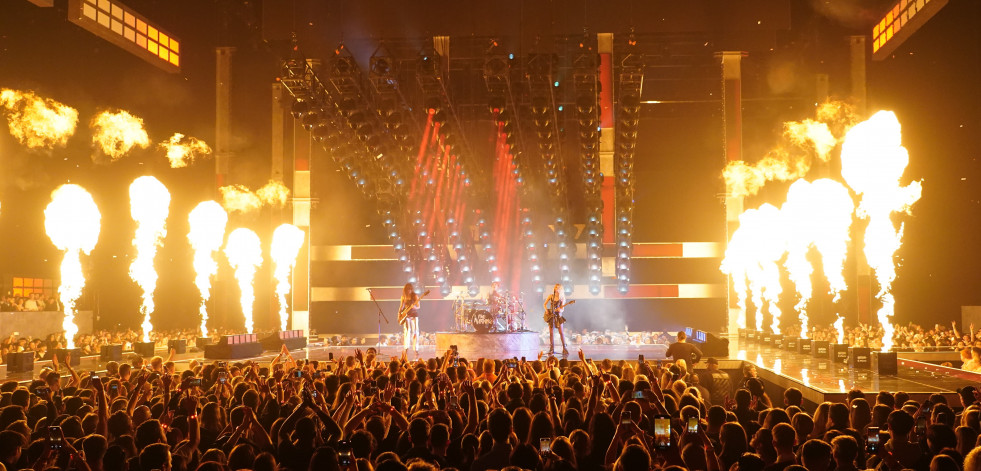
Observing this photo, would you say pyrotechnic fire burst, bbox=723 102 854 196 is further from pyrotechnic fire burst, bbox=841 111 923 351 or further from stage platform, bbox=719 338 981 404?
stage platform, bbox=719 338 981 404

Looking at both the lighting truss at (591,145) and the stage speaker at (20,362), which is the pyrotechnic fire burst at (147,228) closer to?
the stage speaker at (20,362)

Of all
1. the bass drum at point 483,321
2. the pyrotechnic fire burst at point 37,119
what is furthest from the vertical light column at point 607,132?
the pyrotechnic fire burst at point 37,119

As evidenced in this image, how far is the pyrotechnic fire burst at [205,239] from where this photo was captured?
3019 centimetres

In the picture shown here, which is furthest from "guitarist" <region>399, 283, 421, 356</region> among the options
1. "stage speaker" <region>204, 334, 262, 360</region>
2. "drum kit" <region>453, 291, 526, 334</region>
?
"stage speaker" <region>204, 334, 262, 360</region>

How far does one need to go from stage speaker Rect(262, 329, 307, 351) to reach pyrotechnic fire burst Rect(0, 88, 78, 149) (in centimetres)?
979

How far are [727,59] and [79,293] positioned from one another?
82.1ft

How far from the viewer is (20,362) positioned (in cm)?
1745

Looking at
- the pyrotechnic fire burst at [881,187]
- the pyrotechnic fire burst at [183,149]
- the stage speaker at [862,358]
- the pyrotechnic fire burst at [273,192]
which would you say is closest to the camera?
the stage speaker at [862,358]

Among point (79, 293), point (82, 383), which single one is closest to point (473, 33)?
point (79, 293)

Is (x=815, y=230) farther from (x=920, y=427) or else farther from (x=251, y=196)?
(x=920, y=427)

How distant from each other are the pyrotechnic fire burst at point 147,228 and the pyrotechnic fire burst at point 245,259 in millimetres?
2591

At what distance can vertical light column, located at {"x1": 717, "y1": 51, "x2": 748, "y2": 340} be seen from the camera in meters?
31.0

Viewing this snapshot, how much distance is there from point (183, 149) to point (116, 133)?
9.94 feet

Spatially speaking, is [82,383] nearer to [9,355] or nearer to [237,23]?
[9,355]
